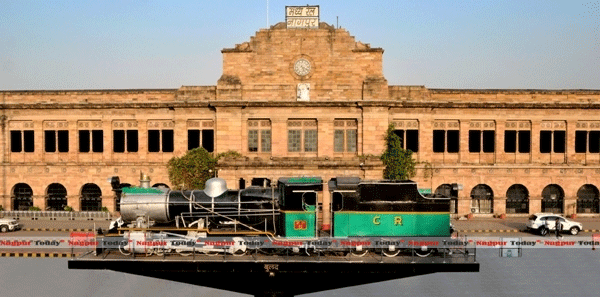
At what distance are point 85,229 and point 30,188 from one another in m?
13.7

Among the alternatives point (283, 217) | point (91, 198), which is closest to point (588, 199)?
point (283, 217)

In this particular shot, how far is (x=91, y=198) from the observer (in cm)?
5266

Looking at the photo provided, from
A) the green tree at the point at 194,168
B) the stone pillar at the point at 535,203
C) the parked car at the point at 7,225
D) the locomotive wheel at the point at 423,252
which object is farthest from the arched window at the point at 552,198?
the parked car at the point at 7,225

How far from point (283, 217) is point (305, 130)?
1121 inches

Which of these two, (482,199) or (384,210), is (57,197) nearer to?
(482,199)

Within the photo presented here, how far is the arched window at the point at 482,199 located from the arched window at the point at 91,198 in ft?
112

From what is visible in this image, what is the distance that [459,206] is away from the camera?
50750mm

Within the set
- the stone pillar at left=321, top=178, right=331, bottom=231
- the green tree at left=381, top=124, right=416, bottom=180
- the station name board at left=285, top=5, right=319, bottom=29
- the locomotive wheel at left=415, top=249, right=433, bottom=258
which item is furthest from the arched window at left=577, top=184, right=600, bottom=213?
the stone pillar at left=321, top=178, right=331, bottom=231

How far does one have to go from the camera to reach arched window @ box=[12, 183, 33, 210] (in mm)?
53062

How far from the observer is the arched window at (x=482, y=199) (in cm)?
5131

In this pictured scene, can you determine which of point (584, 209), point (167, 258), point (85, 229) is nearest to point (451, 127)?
point (584, 209)

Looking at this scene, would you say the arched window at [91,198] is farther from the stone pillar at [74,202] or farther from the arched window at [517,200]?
the arched window at [517,200]

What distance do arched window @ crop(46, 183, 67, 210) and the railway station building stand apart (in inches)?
4.3

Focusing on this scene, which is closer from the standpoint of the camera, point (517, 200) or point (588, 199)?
point (517, 200)
